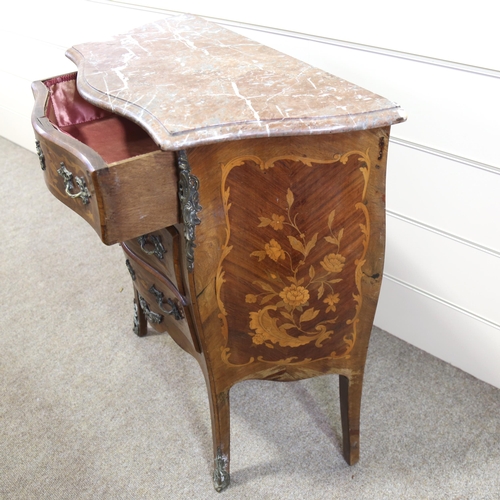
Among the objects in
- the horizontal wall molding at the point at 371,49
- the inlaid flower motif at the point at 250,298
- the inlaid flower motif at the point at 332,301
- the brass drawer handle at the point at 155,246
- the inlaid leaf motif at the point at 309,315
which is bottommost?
the inlaid leaf motif at the point at 309,315

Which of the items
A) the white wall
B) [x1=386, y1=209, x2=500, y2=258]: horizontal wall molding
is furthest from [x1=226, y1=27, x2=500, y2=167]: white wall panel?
[x1=386, y1=209, x2=500, y2=258]: horizontal wall molding

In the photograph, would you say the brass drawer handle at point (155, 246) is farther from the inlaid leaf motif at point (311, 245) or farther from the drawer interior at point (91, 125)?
the inlaid leaf motif at point (311, 245)

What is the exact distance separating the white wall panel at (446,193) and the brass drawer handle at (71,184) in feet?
2.93

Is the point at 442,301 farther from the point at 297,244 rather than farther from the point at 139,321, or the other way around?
the point at 139,321

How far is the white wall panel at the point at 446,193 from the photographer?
4.70 ft

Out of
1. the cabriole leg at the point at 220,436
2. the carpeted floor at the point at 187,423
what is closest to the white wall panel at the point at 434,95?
the carpeted floor at the point at 187,423

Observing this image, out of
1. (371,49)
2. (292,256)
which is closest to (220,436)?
(292,256)

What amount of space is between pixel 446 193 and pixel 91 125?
2.97 feet

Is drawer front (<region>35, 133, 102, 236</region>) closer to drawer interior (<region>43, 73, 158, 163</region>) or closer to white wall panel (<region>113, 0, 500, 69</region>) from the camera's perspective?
drawer interior (<region>43, 73, 158, 163</region>)

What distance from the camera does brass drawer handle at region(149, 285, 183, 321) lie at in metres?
1.30

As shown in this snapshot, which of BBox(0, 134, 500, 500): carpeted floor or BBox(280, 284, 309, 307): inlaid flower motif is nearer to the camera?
BBox(280, 284, 309, 307): inlaid flower motif

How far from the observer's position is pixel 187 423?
5.22 feet

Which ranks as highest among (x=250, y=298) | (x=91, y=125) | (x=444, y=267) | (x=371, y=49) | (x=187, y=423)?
(x=371, y=49)

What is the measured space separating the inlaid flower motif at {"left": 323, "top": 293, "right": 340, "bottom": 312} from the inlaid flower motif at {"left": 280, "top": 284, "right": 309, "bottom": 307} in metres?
0.04
